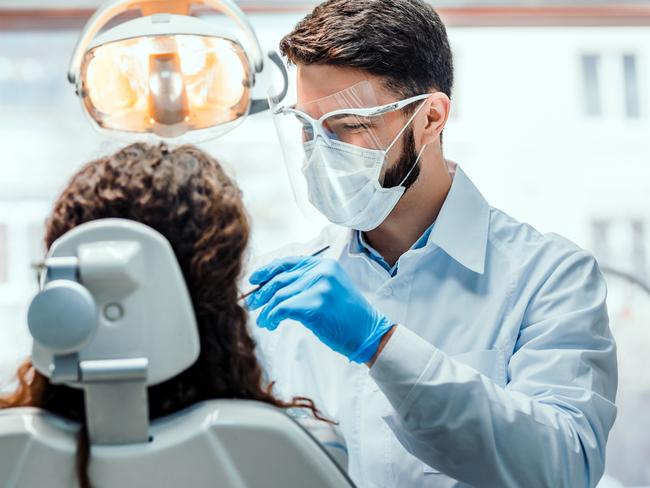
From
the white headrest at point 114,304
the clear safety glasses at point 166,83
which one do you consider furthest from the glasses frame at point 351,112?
the white headrest at point 114,304

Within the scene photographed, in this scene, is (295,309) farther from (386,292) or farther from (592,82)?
(592,82)

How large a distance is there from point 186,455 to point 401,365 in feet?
1.71

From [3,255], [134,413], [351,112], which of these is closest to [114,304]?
[134,413]

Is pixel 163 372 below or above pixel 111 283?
below

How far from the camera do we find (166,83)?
185 centimetres

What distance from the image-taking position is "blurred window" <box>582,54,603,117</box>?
3619 mm

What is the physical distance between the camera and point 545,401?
5.29 ft

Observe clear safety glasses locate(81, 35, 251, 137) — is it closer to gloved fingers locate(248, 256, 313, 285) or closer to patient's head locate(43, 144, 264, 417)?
gloved fingers locate(248, 256, 313, 285)

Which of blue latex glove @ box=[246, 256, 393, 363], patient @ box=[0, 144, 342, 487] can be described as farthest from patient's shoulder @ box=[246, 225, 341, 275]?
patient @ box=[0, 144, 342, 487]

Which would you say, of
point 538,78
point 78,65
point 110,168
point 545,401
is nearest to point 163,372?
point 110,168

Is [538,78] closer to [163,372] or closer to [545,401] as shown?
[545,401]

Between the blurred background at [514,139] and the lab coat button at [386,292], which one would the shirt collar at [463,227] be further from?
the blurred background at [514,139]

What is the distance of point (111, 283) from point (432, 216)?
113cm

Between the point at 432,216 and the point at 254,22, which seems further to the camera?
the point at 254,22
